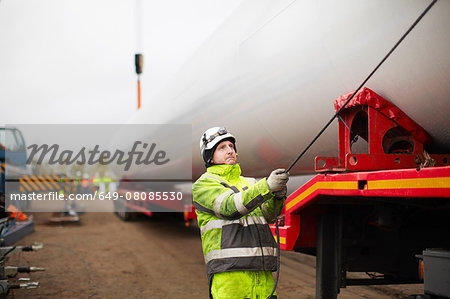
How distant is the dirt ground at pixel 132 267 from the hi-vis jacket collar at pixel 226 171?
2.22 m

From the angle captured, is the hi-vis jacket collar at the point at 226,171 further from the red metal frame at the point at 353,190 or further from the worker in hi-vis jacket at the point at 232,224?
the red metal frame at the point at 353,190

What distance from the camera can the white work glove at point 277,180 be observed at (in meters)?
2.20

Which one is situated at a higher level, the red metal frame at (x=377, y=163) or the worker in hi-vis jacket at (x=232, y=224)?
the red metal frame at (x=377, y=163)

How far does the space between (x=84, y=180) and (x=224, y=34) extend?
494 inches

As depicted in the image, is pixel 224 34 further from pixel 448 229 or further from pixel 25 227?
pixel 25 227

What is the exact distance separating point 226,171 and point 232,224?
11.7 inches

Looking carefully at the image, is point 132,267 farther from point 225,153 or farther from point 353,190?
point 353,190

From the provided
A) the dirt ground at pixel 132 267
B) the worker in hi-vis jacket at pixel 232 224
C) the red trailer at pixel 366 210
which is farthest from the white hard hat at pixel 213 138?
the dirt ground at pixel 132 267

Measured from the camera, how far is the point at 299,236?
11.1 feet

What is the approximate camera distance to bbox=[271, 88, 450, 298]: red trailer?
2662 millimetres

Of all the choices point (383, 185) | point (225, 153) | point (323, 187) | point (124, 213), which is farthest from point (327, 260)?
point (124, 213)

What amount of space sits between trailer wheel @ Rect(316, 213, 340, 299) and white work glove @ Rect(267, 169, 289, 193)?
4.14 ft

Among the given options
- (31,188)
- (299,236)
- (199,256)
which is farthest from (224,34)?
(31,188)

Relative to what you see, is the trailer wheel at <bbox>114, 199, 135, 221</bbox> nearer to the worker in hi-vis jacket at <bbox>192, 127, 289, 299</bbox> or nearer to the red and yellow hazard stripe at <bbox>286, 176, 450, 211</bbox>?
the red and yellow hazard stripe at <bbox>286, 176, 450, 211</bbox>
